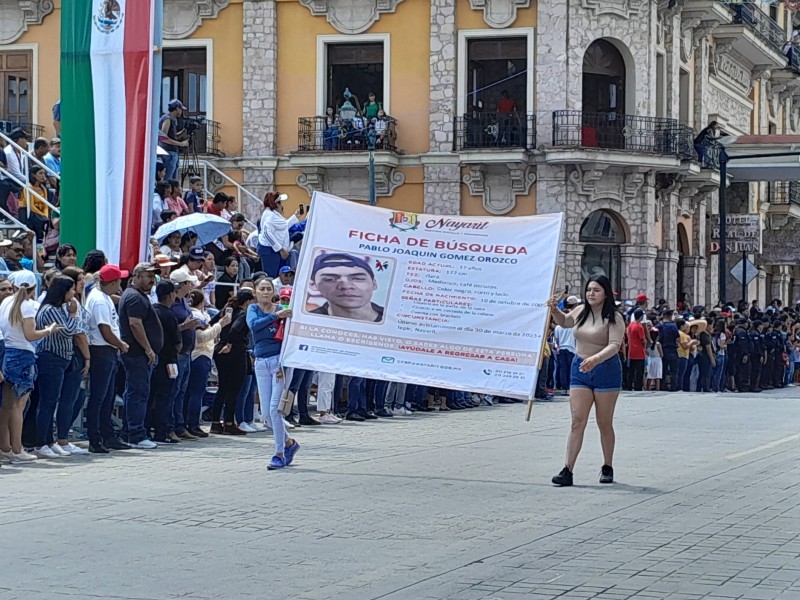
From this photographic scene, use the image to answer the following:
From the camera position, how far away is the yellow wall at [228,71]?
1547 inches

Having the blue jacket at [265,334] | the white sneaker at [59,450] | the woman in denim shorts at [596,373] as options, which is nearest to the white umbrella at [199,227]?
the white sneaker at [59,450]


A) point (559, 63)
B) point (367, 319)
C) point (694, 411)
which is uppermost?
point (559, 63)

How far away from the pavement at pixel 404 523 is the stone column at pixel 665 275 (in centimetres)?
2318

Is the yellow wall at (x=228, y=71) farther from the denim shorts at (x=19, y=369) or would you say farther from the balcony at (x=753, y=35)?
the denim shorts at (x=19, y=369)

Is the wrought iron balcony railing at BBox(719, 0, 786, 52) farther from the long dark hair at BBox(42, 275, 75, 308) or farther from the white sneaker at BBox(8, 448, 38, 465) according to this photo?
the white sneaker at BBox(8, 448, 38, 465)

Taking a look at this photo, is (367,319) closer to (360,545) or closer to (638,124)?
(360,545)

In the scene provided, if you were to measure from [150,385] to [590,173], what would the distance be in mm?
22987

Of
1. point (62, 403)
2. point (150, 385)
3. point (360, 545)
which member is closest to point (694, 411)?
point (150, 385)

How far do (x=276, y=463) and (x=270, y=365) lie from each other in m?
0.92

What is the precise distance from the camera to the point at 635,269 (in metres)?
38.9

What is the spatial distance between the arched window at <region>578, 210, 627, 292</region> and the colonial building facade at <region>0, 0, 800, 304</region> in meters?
0.04

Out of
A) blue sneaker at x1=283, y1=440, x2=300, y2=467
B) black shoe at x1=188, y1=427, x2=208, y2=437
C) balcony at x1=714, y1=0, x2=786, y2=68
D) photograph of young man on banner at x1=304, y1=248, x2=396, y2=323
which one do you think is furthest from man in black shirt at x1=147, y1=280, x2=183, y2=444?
balcony at x1=714, y1=0, x2=786, y2=68

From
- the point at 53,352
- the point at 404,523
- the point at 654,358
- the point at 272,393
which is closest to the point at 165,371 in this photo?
the point at 53,352

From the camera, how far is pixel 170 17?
39.6m
